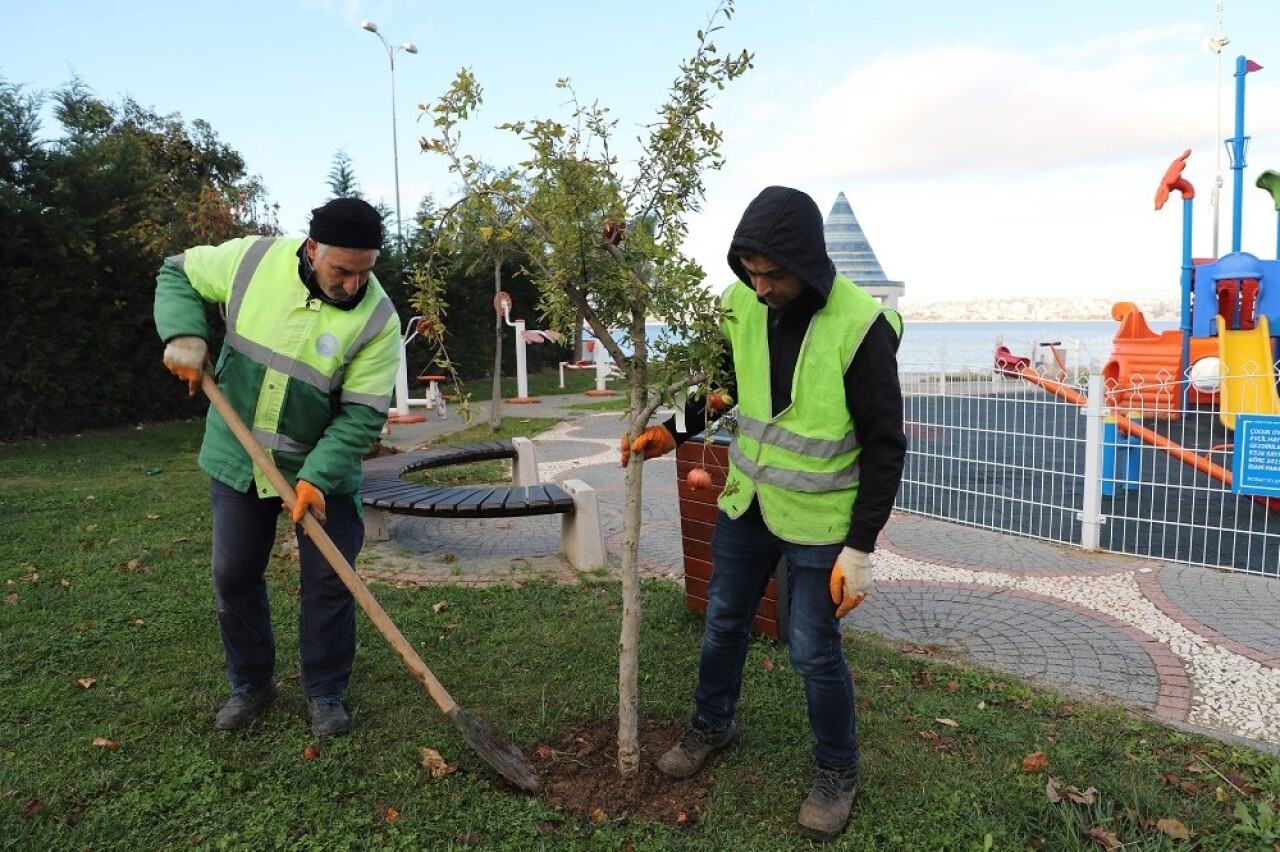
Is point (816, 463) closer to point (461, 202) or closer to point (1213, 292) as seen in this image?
point (461, 202)

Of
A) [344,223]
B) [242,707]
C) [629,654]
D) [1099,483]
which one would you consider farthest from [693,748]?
[1099,483]

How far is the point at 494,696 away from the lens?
133 inches

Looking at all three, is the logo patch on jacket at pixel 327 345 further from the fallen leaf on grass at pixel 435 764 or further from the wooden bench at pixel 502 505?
the wooden bench at pixel 502 505

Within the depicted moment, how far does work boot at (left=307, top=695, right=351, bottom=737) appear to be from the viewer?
3027mm

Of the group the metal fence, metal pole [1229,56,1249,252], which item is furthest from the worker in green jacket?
metal pole [1229,56,1249,252]

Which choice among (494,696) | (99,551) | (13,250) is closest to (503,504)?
(494,696)

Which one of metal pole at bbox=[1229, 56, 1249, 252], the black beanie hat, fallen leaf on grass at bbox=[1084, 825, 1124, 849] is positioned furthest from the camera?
metal pole at bbox=[1229, 56, 1249, 252]

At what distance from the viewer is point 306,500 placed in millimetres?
2729

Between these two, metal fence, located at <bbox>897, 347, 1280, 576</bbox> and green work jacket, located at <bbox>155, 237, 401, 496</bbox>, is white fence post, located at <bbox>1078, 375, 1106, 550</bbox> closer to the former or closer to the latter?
metal fence, located at <bbox>897, 347, 1280, 576</bbox>

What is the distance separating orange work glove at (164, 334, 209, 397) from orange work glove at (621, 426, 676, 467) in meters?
1.37

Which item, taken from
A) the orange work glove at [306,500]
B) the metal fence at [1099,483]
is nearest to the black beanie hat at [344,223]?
the orange work glove at [306,500]

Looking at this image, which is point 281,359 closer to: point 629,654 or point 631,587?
point 631,587

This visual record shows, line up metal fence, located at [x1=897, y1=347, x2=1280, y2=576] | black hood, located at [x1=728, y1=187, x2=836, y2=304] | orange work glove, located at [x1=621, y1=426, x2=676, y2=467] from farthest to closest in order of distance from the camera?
metal fence, located at [x1=897, y1=347, x2=1280, y2=576] < orange work glove, located at [x1=621, y1=426, x2=676, y2=467] < black hood, located at [x1=728, y1=187, x2=836, y2=304]

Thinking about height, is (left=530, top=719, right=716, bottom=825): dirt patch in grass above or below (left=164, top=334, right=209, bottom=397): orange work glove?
below
